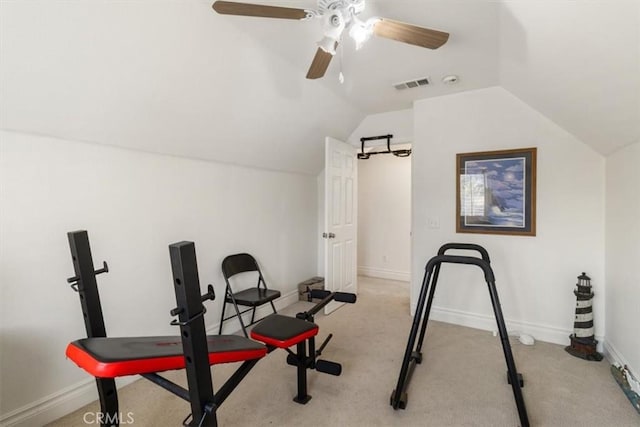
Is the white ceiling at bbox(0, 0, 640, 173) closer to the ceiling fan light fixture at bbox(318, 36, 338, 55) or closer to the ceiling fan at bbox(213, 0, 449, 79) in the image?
the ceiling fan at bbox(213, 0, 449, 79)

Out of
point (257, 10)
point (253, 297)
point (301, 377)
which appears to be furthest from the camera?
point (253, 297)

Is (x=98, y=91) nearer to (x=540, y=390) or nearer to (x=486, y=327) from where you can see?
(x=540, y=390)

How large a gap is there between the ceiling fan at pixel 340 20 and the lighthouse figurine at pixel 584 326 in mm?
2452

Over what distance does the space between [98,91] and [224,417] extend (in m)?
2.10

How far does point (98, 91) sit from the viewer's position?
185cm

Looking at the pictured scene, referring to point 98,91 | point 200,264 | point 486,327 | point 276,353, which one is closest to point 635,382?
point 486,327

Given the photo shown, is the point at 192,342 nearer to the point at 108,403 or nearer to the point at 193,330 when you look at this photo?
the point at 193,330

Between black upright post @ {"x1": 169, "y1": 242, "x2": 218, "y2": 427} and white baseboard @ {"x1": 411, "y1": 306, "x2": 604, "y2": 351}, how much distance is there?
2.97 meters

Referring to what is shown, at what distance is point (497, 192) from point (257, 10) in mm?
2726

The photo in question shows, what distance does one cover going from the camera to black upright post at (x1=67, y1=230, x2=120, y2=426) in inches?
47.9

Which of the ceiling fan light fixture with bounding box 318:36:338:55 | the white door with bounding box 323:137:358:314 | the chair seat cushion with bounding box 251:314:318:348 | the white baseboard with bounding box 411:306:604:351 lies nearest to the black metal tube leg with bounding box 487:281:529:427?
the chair seat cushion with bounding box 251:314:318:348

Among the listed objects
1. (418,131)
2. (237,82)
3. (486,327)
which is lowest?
(486,327)

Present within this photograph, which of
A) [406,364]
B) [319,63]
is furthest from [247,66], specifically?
[406,364]

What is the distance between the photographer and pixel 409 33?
5.48 ft
